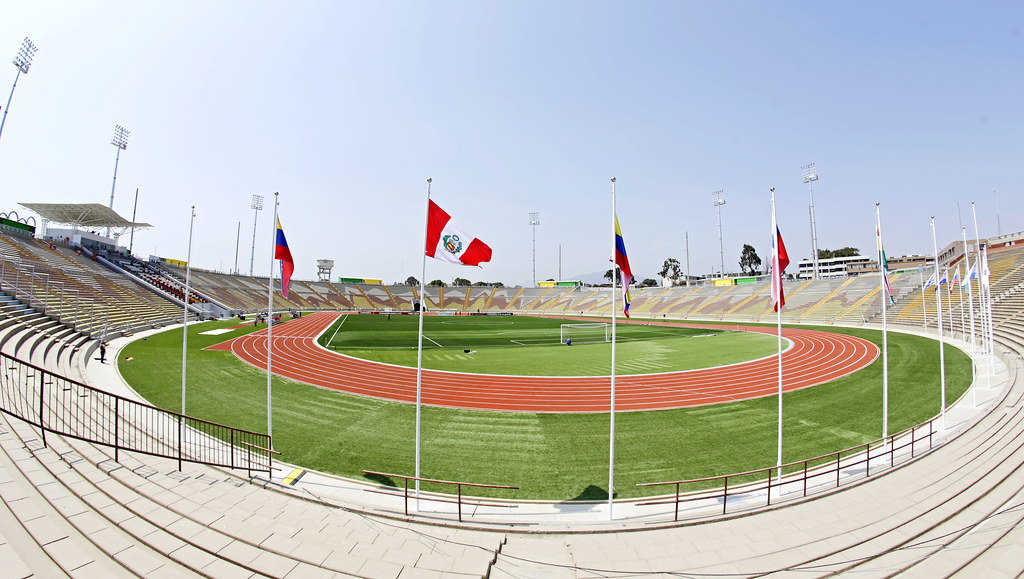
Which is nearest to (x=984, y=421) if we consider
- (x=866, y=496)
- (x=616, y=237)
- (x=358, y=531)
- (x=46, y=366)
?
(x=866, y=496)

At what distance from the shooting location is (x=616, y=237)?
8.62m

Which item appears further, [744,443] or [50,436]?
[744,443]

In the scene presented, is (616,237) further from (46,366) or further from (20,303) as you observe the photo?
(20,303)

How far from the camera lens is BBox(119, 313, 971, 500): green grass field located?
31.0ft

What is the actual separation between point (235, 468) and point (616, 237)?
9.79m

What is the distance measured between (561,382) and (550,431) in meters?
6.67

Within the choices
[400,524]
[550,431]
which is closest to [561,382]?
[550,431]

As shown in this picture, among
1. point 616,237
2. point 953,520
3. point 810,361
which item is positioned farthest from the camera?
point 810,361

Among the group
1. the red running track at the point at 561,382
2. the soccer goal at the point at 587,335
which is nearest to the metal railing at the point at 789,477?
the red running track at the point at 561,382

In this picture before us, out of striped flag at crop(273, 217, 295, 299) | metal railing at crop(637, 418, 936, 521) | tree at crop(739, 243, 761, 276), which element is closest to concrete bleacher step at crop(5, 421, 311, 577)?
striped flag at crop(273, 217, 295, 299)

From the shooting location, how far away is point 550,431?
12133mm

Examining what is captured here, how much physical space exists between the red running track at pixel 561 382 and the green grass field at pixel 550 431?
1029 millimetres

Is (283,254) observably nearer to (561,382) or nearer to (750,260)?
(561,382)

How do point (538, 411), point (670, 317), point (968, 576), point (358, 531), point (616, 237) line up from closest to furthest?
1. point (968, 576)
2. point (358, 531)
3. point (616, 237)
4. point (538, 411)
5. point (670, 317)
